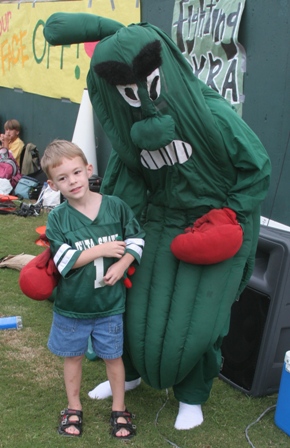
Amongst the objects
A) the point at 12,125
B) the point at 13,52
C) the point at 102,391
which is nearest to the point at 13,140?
the point at 12,125

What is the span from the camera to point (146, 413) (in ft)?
9.00

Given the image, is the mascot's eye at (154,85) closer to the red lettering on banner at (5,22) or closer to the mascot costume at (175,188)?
the mascot costume at (175,188)

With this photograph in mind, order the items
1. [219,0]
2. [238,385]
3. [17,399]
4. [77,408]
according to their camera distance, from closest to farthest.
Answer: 1. [77,408]
2. [17,399]
3. [238,385]
4. [219,0]

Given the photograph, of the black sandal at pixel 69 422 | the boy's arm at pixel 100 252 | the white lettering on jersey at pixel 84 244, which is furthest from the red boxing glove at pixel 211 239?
the black sandal at pixel 69 422

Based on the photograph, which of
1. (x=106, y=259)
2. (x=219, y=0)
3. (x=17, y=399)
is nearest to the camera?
(x=106, y=259)

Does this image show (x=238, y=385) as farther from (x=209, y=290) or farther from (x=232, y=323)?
(x=209, y=290)

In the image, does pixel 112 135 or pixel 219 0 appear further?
pixel 219 0

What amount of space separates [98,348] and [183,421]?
0.56 m

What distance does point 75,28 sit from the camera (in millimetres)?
2256

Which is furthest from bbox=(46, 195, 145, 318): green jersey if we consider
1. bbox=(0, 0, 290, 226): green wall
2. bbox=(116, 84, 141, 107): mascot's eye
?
bbox=(0, 0, 290, 226): green wall

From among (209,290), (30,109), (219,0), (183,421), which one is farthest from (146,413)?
(30,109)

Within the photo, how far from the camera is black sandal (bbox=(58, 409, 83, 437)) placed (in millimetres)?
2531

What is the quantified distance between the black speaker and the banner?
2.42 meters

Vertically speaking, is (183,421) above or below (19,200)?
above
